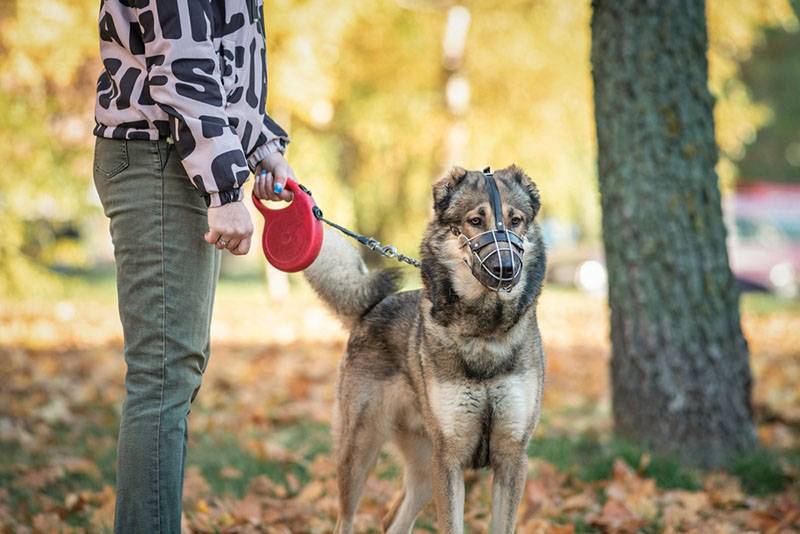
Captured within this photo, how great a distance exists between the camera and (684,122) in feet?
14.9

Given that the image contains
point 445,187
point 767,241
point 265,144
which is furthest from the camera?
point 767,241

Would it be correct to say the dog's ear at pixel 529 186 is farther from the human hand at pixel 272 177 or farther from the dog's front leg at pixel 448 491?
the dog's front leg at pixel 448 491

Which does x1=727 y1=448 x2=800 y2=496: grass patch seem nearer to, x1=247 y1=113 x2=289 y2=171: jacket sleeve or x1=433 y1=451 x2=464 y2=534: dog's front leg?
x1=433 y1=451 x2=464 y2=534: dog's front leg

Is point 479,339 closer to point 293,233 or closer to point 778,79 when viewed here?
point 293,233

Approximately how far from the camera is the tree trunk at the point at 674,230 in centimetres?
452

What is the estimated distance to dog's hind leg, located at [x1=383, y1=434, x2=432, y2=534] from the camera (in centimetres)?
341

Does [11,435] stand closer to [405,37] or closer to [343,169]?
[405,37]

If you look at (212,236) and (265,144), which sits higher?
(265,144)

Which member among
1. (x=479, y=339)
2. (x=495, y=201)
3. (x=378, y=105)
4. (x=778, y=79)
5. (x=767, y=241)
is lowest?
(x=479, y=339)

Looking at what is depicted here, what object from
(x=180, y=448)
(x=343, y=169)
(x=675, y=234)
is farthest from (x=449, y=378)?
(x=343, y=169)

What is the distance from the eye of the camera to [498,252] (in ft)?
9.07

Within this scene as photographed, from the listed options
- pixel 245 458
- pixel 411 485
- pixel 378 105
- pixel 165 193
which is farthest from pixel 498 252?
pixel 378 105

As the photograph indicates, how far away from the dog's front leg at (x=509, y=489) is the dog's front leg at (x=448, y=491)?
0.47ft

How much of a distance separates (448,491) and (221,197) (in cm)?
135
